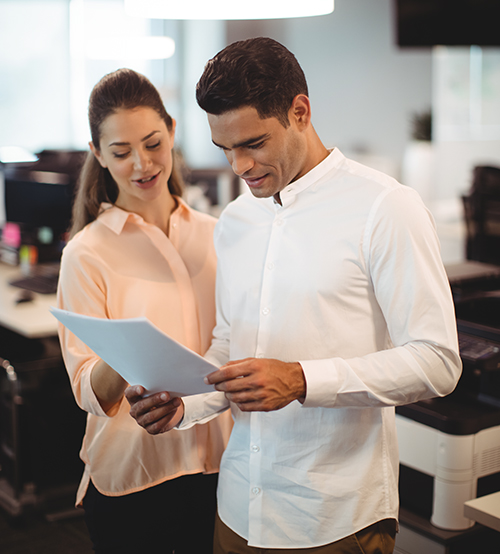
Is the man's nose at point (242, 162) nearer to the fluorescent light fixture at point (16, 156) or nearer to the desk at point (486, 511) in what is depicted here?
the desk at point (486, 511)

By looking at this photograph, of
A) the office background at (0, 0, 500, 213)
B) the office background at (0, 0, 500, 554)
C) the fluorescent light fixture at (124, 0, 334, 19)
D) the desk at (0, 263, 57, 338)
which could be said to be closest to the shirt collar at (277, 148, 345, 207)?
the fluorescent light fixture at (124, 0, 334, 19)

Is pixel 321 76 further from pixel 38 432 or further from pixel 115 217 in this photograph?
pixel 115 217

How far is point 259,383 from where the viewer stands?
104 cm

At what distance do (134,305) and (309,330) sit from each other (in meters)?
0.47

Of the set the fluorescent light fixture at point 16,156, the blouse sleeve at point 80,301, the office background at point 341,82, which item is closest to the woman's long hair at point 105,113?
the blouse sleeve at point 80,301

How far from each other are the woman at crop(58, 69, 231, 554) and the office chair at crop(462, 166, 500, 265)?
59.8 inches

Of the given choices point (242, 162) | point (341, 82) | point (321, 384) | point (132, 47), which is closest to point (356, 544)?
point (321, 384)

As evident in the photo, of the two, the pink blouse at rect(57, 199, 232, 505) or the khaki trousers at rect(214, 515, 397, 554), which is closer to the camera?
the khaki trousers at rect(214, 515, 397, 554)

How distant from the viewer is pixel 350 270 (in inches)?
45.2

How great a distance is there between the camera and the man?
108cm

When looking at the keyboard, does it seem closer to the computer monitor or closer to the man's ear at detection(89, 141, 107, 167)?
the computer monitor

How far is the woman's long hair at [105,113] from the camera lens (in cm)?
143

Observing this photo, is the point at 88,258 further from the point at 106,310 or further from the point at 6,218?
the point at 6,218

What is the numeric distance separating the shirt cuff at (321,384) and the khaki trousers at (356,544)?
29 cm
